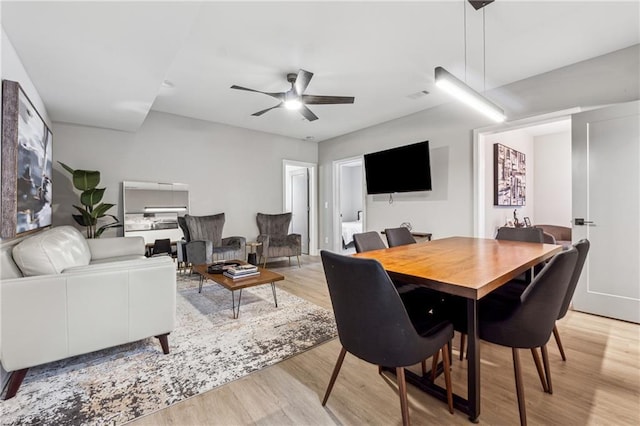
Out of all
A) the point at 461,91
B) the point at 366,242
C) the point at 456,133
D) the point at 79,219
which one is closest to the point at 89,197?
the point at 79,219

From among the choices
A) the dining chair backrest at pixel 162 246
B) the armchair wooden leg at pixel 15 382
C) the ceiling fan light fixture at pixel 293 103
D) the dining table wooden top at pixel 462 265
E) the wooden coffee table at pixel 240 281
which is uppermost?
the ceiling fan light fixture at pixel 293 103

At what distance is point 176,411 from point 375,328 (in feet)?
3.92

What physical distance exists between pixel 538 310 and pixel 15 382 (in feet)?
9.40

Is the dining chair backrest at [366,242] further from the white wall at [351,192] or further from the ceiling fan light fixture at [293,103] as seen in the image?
the white wall at [351,192]

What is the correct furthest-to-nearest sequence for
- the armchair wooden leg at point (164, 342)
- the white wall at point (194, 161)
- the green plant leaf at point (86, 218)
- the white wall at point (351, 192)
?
the white wall at point (351, 192) → the white wall at point (194, 161) → the green plant leaf at point (86, 218) → the armchair wooden leg at point (164, 342)

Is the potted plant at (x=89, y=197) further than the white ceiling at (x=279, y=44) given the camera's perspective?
Yes

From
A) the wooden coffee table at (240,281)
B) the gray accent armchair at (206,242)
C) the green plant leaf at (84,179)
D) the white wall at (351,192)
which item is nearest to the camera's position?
the wooden coffee table at (240,281)

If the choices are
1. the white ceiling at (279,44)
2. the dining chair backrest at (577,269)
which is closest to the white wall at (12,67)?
the white ceiling at (279,44)

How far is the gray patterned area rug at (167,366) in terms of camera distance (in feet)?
5.08

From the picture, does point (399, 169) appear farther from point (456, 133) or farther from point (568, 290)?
point (568, 290)

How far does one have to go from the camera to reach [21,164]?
217 cm

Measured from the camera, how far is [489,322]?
1.45 metres

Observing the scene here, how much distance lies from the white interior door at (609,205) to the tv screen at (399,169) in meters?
1.71

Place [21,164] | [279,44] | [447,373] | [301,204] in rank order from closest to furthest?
[447,373], [21,164], [279,44], [301,204]
